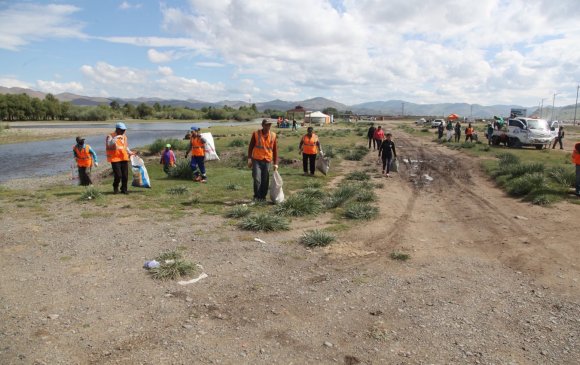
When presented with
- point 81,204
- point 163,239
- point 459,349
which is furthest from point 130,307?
point 81,204

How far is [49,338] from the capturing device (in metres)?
3.77

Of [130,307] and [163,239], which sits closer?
[130,307]

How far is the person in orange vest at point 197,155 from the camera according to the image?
42.0ft

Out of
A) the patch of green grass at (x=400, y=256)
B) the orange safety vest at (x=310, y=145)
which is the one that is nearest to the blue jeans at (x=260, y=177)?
the patch of green grass at (x=400, y=256)

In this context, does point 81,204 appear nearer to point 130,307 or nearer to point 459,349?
point 130,307

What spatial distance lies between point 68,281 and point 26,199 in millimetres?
5954

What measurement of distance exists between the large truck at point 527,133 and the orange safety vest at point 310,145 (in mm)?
16284

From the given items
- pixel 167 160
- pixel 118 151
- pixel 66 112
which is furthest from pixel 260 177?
pixel 66 112

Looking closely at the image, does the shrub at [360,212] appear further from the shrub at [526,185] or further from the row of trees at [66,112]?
the row of trees at [66,112]

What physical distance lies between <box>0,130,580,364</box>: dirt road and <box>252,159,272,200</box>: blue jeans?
1883mm

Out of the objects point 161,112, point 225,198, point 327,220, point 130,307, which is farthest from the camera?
point 161,112

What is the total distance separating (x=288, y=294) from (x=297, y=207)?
3930 millimetres

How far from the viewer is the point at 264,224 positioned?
747 centimetres

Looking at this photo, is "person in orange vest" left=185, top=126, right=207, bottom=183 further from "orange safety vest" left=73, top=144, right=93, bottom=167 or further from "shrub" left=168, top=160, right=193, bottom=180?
"orange safety vest" left=73, top=144, right=93, bottom=167
